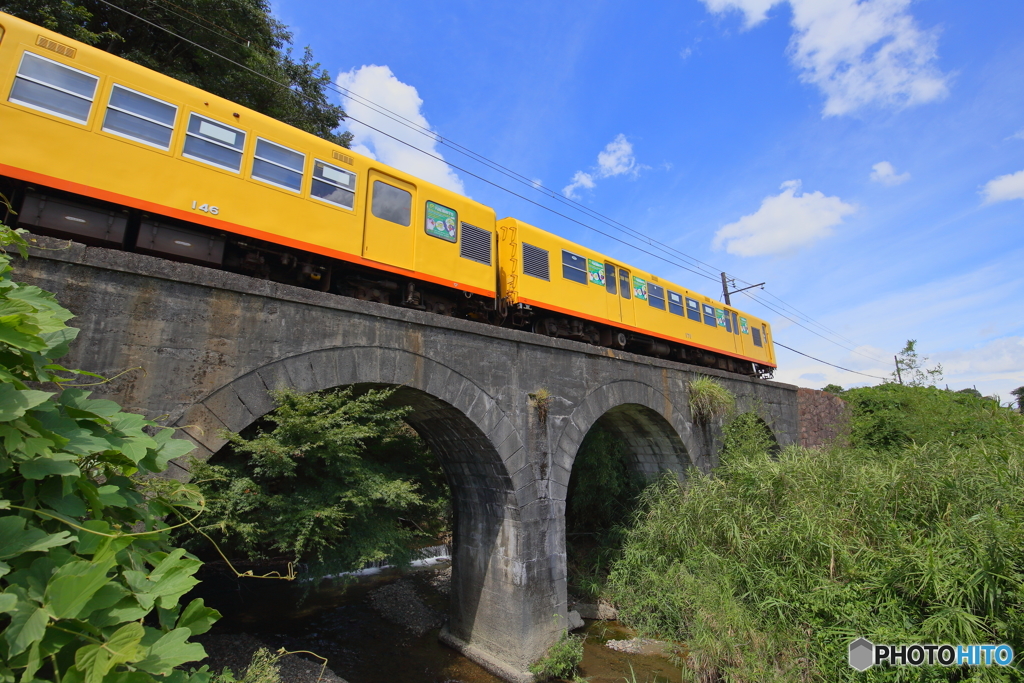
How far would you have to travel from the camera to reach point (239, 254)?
661cm

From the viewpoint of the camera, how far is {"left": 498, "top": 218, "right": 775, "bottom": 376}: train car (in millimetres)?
9844

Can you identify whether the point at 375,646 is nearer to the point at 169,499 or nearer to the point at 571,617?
the point at 571,617

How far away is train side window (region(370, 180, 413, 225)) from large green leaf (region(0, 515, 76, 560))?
654 cm

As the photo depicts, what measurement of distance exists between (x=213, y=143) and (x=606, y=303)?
26.8 feet

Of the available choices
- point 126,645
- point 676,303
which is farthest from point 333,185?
point 676,303

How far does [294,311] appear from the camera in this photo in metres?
5.65

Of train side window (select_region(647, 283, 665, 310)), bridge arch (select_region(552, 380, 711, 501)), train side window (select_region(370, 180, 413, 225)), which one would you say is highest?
train side window (select_region(647, 283, 665, 310))

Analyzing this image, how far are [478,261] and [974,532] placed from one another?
7.57m

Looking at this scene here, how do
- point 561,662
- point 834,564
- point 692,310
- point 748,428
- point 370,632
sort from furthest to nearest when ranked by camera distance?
point 692,310, point 748,428, point 370,632, point 561,662, point 834,564

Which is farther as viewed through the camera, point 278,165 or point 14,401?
point 278,165

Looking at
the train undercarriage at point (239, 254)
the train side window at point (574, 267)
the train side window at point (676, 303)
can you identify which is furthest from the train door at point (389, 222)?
the train side window at point (676, 303)

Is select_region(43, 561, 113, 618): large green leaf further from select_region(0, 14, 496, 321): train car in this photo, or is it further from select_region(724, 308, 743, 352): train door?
select_region(724, 308, 743, 352): train door

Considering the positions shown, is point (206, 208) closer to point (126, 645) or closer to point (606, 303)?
point (126, 645)

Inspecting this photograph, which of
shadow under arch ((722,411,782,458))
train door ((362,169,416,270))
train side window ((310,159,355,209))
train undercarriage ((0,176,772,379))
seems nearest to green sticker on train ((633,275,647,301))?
train undercarriage ((0,176,772,379))
